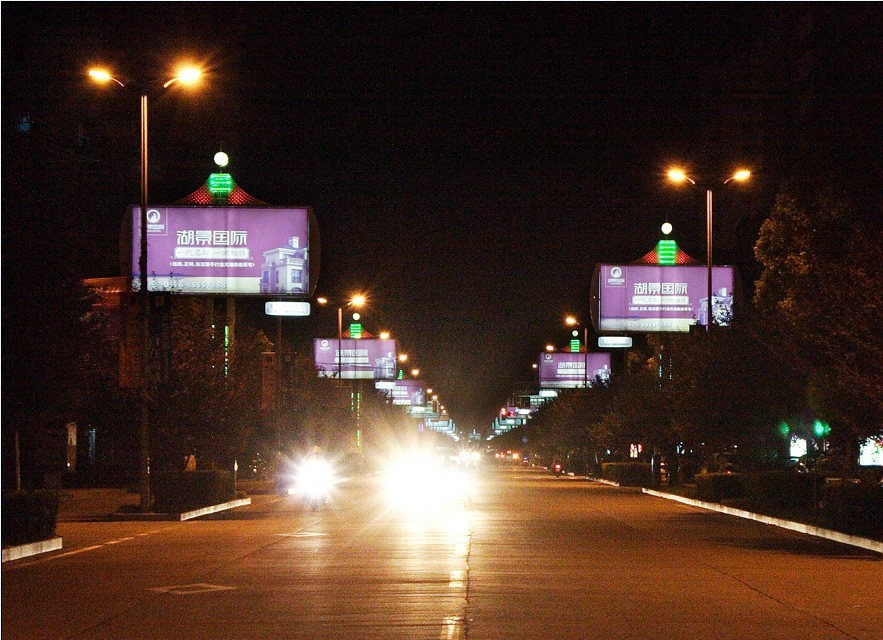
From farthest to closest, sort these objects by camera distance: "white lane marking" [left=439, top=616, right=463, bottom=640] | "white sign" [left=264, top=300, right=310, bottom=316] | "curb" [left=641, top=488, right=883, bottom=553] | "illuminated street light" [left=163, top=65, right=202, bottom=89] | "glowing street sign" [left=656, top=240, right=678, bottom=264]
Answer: "glowing street sign" [left=656, top=240, right=678, bottom=264]
"white sign" [left=264, top=300, right=310, bottom=316]
"illuminated street light" [left=163, top=65, right=202, bottom=89]
"curb" [left=641, top=488, right=883, bottom=553]
"white lane marking" [left=439, top=616, right=463, bottom=640]

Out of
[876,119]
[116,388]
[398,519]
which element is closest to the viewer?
[876,119]

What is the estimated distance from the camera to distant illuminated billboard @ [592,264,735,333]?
67000 millimetres

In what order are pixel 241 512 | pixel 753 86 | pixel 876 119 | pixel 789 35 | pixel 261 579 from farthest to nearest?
pixel 753 86 → pixel 789 35 → pixel 241 512 → pixel 876 119 → pixel 261 579

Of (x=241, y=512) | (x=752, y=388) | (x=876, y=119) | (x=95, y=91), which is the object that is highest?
(x=95, y=91)

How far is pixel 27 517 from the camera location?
26.3 metres

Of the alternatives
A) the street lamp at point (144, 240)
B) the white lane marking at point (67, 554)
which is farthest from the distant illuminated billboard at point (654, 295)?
the white lane marking at point (67, 554)

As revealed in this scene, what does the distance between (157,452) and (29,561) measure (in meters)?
23.1

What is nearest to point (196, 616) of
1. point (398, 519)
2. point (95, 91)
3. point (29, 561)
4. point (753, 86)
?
point (29, 561)

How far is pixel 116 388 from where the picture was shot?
47625mm

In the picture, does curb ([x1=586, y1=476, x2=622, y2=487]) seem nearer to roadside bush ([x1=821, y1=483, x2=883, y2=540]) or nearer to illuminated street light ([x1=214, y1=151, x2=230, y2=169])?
illuminated street light ([x1=214, y1=151, x2=230, y2=169])

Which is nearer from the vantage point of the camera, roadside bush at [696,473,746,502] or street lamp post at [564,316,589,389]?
roadside bush at [696,473,746,502]

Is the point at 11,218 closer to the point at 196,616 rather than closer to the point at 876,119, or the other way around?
the point at 196,616

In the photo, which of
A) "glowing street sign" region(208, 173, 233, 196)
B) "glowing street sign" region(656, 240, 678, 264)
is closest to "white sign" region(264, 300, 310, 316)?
"glowing street sign" region(208, 173, 233, 196)

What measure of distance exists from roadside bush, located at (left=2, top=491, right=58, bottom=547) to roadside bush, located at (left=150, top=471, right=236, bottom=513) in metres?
13.3
